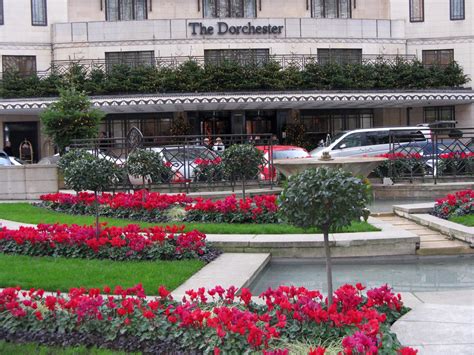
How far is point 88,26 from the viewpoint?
33938 millimetres

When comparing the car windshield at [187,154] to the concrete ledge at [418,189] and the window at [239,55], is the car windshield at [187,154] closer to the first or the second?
the concrete ledge at [418,189]

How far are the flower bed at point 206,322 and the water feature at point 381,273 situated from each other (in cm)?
231

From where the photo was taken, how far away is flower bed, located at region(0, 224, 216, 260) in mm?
9875

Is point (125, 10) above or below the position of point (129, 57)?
above

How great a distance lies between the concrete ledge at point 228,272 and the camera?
8219mm

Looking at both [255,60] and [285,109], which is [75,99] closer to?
[255,60]

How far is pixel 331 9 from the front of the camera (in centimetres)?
3678

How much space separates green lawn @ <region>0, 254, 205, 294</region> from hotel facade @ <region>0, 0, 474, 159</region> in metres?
22.4

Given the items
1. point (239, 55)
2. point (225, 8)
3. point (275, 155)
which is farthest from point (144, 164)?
point (225, 8)

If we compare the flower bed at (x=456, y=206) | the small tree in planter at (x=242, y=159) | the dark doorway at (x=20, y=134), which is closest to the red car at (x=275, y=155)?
the small tree in planter at (x=242, y=159)

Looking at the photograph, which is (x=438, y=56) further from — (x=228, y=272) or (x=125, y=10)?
(x=228, y=272)

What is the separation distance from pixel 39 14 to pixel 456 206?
1108 inches

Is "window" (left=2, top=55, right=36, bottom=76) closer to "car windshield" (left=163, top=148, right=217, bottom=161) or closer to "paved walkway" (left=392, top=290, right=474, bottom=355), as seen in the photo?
"car windshield" (left=163, top=148, right=217, bottom=161)

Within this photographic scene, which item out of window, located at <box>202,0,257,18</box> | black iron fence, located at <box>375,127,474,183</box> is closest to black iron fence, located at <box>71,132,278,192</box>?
black iron fence, located at <box>375,127,474,183</box>
